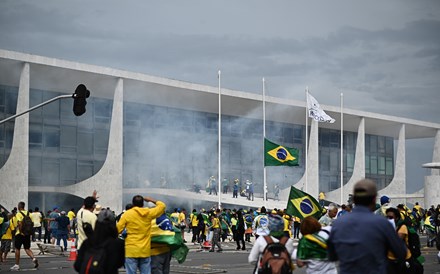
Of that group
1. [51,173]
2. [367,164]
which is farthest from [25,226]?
[367,164]

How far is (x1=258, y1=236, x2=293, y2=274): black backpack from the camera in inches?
318

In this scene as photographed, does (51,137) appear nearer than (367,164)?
Yes

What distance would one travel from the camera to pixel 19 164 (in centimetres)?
4262

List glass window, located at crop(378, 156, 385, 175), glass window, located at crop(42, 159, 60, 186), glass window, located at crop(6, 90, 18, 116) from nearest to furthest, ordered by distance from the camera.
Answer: glass window, located at crop(6, 90, 18, 116) → glass window, located at crop(42, 159, 60, 186) → glass window, located at crop(378, 156, 385, 175)

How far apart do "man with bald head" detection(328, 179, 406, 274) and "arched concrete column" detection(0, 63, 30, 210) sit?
123 feet

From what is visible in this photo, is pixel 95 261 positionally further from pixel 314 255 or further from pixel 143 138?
pixel 143 138

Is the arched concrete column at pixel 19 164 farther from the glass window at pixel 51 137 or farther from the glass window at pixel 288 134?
the glass window at pixel 288 134

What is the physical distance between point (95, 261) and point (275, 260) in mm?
1822

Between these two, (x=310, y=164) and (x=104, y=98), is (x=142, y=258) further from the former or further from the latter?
(x=310, y=164)

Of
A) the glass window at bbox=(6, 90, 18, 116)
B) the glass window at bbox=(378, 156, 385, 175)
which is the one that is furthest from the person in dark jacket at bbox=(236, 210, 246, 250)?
the glass window at bbox=(378, 156, 385, 175)

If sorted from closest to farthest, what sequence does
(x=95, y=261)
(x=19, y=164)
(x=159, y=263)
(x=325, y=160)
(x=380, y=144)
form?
(x=95, y=261) < (x=159, y=263) < (x=19, y=164) < (x=325, y=160) < (x=380, y=144)

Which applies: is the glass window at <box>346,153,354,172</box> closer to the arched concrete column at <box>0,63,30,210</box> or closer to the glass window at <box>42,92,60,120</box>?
the glass window at <box>42,92,60,120</box>

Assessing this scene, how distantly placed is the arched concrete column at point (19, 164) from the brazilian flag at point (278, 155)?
528 inches

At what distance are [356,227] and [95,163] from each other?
46503 mm
